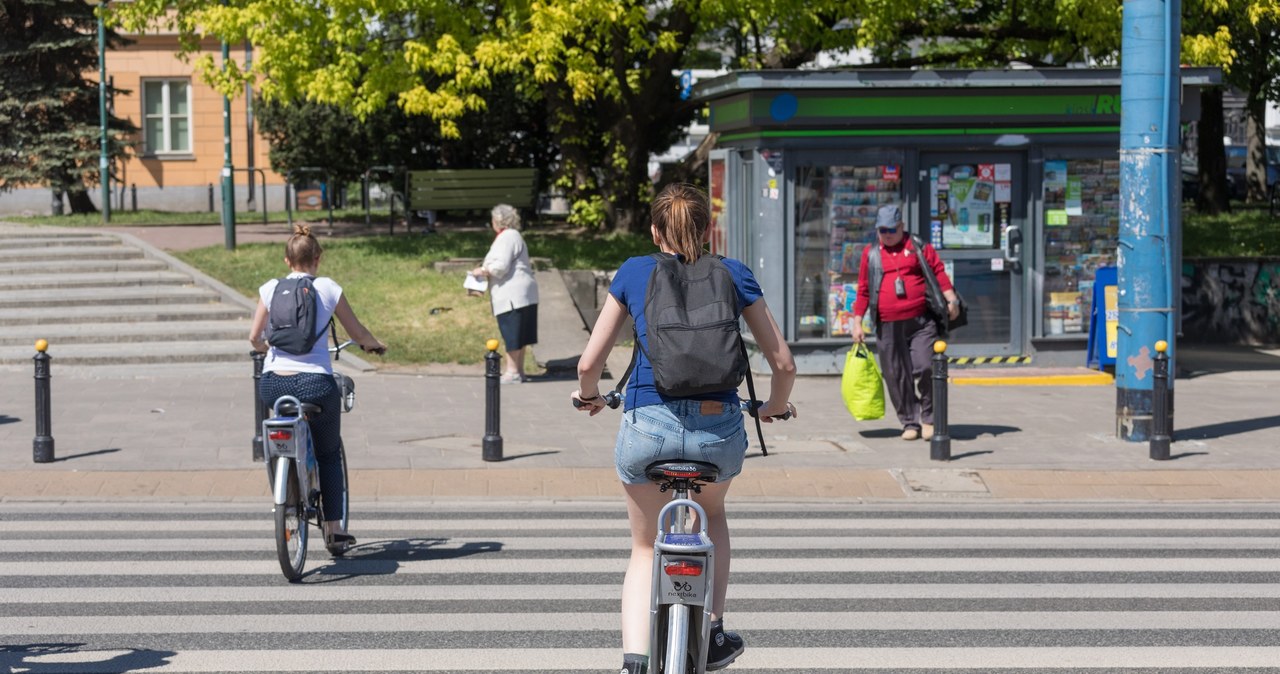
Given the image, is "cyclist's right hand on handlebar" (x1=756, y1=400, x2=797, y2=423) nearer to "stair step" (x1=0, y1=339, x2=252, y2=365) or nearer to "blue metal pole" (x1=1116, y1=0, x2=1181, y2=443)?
"blue metal pole" (x1=1116, y1=0, x2=1181, y2=443)

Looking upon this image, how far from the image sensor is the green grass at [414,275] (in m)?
17.0

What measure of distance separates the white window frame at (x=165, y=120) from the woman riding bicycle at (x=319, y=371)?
31835 millimetres

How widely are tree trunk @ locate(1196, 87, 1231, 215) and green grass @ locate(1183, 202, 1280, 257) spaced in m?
0.34

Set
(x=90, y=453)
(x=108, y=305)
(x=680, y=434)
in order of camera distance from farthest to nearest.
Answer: (x=108, y=305) < (x=90, y=453) < (x=680, y=434)

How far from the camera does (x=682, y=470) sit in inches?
193

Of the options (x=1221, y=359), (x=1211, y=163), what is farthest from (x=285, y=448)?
(x=1211, y=163)

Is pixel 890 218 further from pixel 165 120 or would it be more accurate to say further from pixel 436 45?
pixel 165 120

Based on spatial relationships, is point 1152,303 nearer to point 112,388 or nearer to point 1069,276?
point 1069,276

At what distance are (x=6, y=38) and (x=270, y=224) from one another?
754cm

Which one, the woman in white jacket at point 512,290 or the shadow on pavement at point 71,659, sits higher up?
the woman in white jacket at point 512,290

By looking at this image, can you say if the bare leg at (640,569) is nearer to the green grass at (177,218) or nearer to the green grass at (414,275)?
the green grass at (414,275)

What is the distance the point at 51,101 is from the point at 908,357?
78.3ft

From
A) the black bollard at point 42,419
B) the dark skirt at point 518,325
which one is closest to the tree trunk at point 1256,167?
the dark skirt at point 518,325

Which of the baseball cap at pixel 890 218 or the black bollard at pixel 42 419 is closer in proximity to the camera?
the black bollard at pixel 42 419
